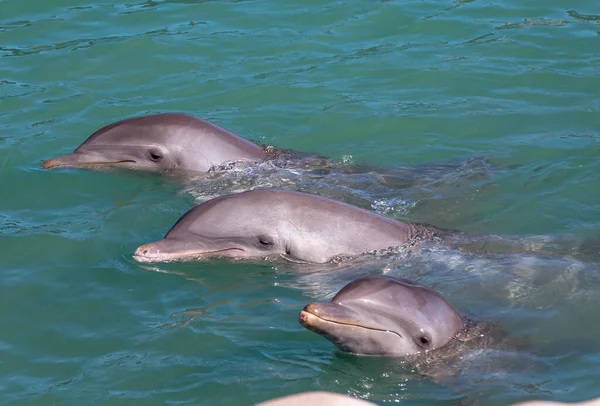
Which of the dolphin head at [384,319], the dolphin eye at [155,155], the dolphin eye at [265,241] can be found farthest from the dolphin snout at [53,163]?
the dolphin head at [384,319]

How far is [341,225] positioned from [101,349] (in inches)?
101

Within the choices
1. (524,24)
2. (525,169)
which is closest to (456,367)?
(525,169)

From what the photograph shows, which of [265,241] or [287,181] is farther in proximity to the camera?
[287,181]

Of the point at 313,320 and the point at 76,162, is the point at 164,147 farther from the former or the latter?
the point at 313,320

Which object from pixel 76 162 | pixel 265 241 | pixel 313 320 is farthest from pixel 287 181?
pixel 313 320

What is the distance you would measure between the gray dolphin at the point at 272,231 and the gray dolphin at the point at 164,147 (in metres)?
1.78

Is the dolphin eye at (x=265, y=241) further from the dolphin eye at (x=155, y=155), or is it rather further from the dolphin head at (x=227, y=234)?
the dolphin eye at (x=155, y=155)

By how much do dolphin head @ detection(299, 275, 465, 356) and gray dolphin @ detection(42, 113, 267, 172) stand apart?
3.74 meters

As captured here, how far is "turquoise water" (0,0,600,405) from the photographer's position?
8219 millimetres

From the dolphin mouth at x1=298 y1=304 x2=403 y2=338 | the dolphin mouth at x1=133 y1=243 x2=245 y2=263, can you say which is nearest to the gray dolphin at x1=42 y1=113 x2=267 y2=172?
the dolphin mouth at x1=133 y1=243 x2=245 y2=263

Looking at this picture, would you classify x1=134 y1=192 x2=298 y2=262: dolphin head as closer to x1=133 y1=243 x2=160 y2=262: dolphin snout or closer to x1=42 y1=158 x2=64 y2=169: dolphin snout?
x1=133 y1=243 x2=160 y2=262: dolphin snout

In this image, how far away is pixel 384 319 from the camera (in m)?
8.08

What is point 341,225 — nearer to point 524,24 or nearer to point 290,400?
point 290,400

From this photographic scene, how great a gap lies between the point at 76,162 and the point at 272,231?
10.2 feet
